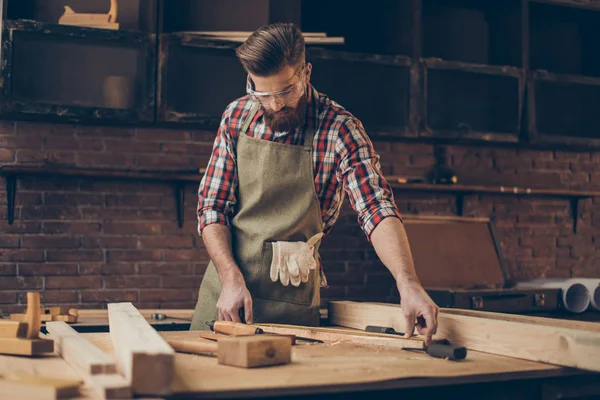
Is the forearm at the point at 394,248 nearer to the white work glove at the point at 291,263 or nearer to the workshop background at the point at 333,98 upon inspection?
the white work glove at the point at 291,263

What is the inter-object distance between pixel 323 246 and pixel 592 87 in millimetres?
2071

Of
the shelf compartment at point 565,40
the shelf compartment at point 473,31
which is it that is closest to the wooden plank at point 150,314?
the shelf compartment at point 473,31

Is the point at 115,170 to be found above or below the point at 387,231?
above

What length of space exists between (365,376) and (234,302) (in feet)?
2.74

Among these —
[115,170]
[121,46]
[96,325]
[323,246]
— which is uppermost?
[121,46]

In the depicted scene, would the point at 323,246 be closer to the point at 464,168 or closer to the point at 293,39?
the point at 464,168

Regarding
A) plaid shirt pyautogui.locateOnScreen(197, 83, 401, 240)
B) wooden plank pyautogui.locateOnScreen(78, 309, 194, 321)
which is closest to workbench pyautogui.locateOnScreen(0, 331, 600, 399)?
plaid shirt pyautogui.locateOnScreen(197, 83, 401, 240)

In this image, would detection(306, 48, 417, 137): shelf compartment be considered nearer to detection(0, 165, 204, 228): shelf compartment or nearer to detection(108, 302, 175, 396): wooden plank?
detection(0, 165, 204, 228): shelf compartment

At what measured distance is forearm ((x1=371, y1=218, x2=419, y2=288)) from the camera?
6.46ft

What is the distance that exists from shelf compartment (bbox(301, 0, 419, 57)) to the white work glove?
2.31 m

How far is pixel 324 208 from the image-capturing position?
246cm

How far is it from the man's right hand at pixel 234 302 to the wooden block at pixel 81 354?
1.52 feet

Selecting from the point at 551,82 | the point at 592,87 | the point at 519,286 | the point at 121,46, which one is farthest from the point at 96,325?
the point at 592,87

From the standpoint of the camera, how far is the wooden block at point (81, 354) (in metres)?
1.22
